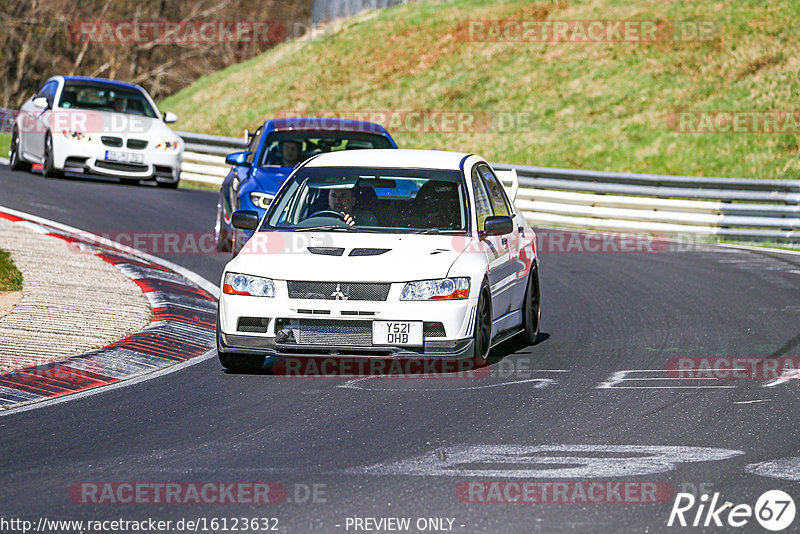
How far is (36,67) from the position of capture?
54406 mm

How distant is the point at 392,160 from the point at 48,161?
1272 centimetres

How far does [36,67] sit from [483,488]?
50.9m

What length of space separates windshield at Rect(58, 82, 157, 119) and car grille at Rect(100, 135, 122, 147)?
3.01 ft

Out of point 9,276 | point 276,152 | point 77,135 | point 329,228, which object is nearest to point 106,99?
point 77,135

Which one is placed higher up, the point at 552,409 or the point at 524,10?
the point at 524,10

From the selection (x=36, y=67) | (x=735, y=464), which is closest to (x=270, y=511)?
(x=735, y=464)

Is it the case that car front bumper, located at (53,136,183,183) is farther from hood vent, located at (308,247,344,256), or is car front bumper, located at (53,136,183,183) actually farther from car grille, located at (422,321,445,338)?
car grille, located at (422,321,445,338)

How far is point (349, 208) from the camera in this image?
34.1ft

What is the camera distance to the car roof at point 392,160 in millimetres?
10672

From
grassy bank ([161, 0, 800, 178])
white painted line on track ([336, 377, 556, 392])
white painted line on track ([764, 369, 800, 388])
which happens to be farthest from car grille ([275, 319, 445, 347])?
grassy bank ([161, 0, 800, 178])

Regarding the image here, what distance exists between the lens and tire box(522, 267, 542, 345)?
11148mm

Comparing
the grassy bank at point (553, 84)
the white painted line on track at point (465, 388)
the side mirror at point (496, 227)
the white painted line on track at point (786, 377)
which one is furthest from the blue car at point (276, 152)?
the grassy bank at point (553, 84)

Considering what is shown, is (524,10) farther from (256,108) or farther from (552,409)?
(552,409)

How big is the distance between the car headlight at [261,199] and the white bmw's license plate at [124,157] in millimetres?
7573
